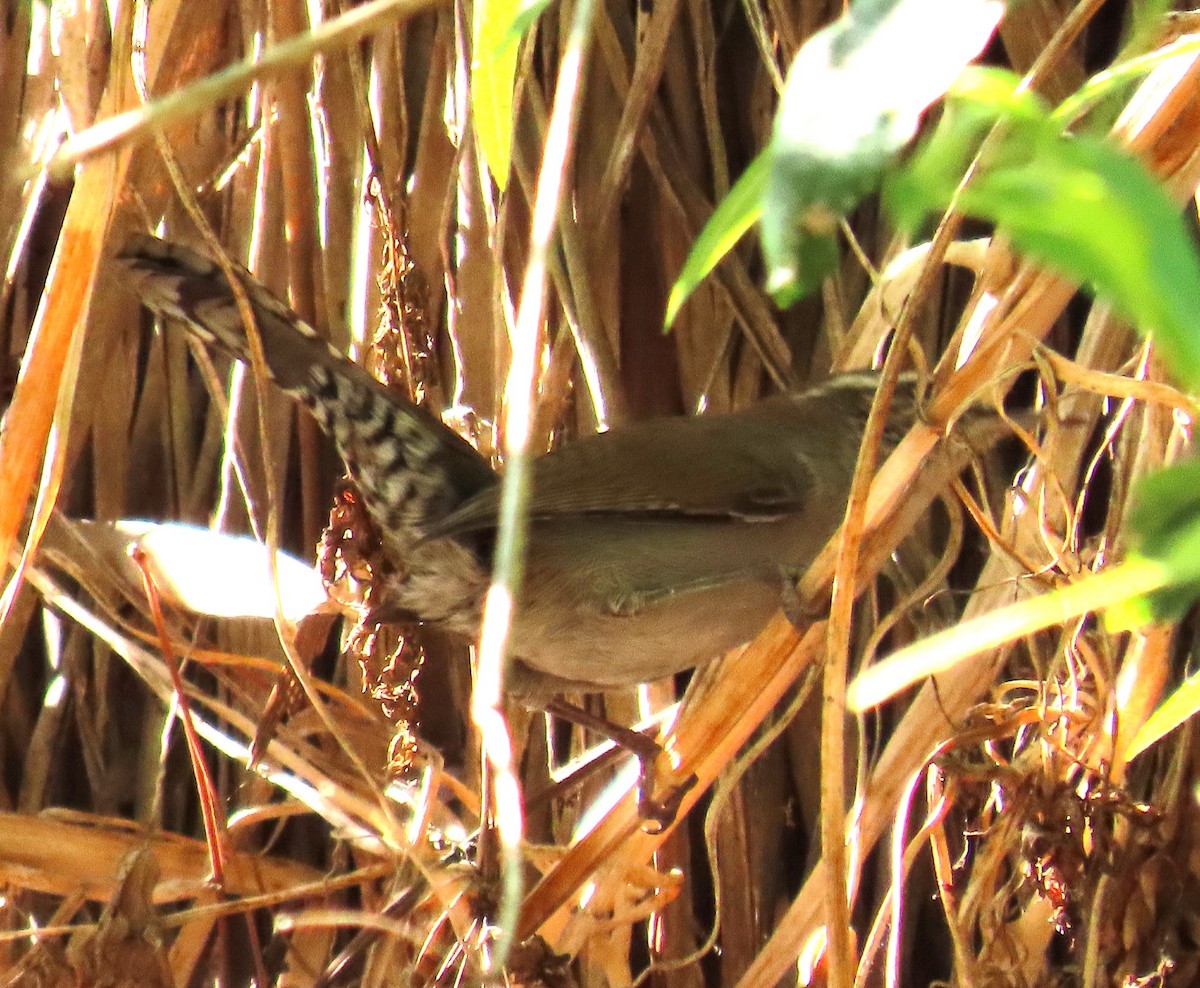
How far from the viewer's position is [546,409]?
8.46 ft

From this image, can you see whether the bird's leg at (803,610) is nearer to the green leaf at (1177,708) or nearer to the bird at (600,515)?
the bird at (600,515)

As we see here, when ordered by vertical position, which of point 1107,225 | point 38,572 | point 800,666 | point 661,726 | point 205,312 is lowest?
point 661,726

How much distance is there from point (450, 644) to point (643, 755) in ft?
2.26

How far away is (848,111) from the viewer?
0.59 m

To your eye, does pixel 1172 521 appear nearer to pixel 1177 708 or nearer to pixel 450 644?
pixel 1177 708

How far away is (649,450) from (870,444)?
44.6 inches

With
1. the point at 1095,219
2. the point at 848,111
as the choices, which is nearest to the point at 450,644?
the point at 848,111

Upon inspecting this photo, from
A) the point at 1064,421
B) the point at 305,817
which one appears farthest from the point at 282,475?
the point at 1064,421

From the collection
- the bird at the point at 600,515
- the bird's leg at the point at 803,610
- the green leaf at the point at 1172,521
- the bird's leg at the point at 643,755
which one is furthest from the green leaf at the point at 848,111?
the bird at the point at 600,515

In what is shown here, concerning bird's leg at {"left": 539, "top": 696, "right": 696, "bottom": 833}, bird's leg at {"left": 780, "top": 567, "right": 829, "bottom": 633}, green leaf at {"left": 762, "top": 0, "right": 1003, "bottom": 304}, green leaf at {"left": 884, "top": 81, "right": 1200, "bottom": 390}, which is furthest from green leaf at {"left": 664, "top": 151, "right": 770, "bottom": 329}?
bird's leg at {"left": 539, "top": 696, "right": 696, "bottom": 833}

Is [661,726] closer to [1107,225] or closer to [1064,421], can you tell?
[1064,421]

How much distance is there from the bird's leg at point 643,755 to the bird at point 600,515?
6cm

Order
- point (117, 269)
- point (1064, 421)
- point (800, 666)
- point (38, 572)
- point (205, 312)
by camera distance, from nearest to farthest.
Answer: point (800, 666), point (1064, 421), point (205, 312), point (117, 269), point (38, 572)

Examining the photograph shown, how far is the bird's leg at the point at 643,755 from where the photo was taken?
1.94m
